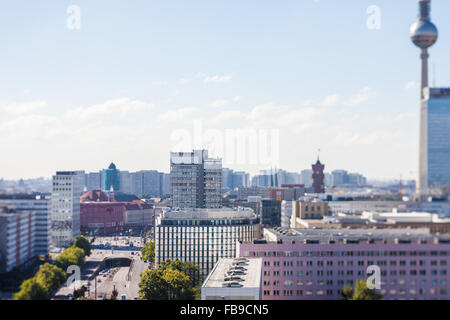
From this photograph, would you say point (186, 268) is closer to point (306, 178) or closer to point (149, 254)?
point (149, 254)

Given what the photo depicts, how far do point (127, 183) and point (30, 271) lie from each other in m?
28.9

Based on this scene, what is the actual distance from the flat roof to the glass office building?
496 cm

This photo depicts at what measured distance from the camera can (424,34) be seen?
59.1ft

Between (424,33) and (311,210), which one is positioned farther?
(311,210)

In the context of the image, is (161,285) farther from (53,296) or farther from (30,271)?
(30,271)

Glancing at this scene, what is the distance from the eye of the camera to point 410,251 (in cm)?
1672

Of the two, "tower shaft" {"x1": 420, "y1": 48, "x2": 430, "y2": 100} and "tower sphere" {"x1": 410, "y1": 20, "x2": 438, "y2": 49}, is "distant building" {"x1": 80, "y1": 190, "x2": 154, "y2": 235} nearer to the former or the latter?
"tower sphere" {"x1": 410, "y1": 20, "x2": 438, "y2": 49}

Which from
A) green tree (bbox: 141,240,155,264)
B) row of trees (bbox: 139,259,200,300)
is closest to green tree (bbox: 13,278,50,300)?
row of trees (bbox: 139,259,200,300)

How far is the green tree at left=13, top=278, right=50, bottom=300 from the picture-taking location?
28.3 ft

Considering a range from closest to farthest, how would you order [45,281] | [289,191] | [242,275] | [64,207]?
[45,281] → [242,275] → [64,207] → [289,191]

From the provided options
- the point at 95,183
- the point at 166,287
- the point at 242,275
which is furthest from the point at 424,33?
the point at 95,183

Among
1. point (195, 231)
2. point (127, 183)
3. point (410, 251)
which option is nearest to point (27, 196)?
point (410, 251)

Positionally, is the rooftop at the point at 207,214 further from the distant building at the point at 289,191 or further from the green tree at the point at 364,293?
the distant building at the point at 289,191

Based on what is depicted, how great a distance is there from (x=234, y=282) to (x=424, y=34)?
11779mm
